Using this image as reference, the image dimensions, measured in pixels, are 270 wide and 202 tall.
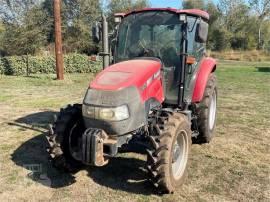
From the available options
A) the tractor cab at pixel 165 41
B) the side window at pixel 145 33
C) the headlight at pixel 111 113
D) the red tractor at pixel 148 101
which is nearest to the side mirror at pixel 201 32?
the red tractor at pixel 148 101

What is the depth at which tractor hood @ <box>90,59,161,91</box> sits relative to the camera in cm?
446

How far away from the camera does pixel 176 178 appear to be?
15.3 ft

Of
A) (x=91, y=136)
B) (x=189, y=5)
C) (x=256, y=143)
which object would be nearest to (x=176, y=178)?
(x=91, y=136)

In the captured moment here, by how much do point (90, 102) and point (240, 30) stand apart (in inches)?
1901

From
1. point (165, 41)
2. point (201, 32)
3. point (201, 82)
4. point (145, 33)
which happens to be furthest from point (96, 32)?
point (201, 82)

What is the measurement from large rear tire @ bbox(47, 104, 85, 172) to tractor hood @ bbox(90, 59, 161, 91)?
2.15 ft

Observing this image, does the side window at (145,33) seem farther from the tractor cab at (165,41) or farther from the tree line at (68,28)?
the tree line at (68,28)

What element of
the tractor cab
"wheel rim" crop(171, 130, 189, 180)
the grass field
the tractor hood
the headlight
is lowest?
the grass field

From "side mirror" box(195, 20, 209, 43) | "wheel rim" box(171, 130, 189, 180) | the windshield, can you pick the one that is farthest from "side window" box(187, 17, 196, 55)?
"wheel rim" box(171, 130, 189, 180)

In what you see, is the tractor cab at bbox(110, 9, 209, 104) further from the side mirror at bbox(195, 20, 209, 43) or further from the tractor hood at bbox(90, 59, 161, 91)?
the tractor hood at bbox(90, 59, 161, 91)

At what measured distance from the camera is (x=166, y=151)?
14.2ft

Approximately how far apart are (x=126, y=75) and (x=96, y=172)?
1445 millimetres

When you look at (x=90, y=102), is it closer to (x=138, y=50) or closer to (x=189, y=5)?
(x=138, y=50)

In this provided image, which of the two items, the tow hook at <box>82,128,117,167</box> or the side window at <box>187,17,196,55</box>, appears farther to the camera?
the side window at <box>187,17,196,55</box>
